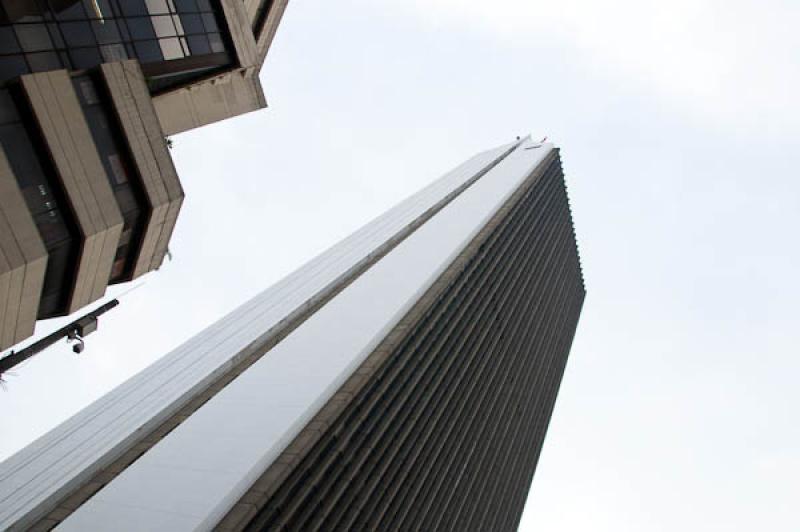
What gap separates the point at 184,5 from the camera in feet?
104

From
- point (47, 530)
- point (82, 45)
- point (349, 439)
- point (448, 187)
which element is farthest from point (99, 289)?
point (448, 187)

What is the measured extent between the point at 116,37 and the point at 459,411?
200ft

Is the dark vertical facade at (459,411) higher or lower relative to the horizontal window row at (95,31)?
higher

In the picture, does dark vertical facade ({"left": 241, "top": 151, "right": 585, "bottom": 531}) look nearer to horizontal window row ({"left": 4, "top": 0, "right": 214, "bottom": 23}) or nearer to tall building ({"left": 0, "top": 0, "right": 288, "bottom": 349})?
tall building ({"left": 0, "top": 0, "right": 288, "bottom": 349})

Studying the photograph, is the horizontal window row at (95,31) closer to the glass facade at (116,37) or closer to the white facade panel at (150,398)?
the glass facade at (116,37)

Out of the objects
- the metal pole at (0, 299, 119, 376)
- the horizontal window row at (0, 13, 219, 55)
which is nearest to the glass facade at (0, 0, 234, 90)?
the horizontal window row at (0, 13, 219, 55)

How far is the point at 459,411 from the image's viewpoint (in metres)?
78.4

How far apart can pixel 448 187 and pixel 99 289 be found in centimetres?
12131

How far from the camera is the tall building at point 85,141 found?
868 inches

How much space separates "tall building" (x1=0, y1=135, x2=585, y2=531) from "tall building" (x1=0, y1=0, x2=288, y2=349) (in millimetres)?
19758

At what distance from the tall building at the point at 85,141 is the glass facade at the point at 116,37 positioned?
49mm

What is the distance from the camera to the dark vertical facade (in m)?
52.6

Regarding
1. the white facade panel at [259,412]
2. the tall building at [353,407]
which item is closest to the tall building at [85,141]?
the white facade panel at [259,412]

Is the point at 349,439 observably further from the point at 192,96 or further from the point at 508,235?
the point at 508,235
